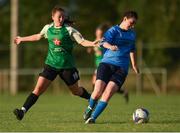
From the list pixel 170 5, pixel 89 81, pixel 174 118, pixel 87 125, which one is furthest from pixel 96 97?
pixel 170 5

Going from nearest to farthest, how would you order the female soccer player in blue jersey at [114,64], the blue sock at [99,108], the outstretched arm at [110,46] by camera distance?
the outstretched arm at [110,46] < the blue sock at [99,108] < the female soccer player in blue jersey at [114,64]

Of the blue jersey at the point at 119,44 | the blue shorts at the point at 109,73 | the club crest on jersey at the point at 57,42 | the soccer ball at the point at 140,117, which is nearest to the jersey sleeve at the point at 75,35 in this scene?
the club crest on jersey at the point at 57,42

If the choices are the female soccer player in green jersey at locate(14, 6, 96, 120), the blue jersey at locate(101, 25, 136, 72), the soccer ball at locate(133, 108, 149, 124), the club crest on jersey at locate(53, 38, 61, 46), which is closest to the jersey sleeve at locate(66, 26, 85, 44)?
the female soccer player in green jersey at locate(14, 6, 96, 120)

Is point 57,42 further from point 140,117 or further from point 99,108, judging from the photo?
point 140,117

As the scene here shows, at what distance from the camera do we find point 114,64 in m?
12.2

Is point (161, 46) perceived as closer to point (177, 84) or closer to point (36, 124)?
point (177, 84)

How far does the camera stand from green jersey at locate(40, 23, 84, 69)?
12.6 m

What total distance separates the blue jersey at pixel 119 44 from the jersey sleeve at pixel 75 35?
1.45ft

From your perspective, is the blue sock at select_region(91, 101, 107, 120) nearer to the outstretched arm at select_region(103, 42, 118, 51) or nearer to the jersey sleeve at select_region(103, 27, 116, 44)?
the outstretched arm at select_region(103, 42, 118, 51)

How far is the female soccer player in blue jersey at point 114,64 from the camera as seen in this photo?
1192 cm

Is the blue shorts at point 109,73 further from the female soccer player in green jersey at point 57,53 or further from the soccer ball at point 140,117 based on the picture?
Answer: the female soccer player in green jersey at point 57,53

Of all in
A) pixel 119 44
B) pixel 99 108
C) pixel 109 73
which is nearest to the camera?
pixel 99 108

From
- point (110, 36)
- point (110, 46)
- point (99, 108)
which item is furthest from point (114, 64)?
point (99, 108)

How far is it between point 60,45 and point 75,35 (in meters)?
0.34
